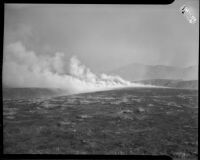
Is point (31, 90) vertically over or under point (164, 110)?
over

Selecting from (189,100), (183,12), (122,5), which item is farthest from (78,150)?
(183,12)

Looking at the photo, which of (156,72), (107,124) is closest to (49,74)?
(107,124)

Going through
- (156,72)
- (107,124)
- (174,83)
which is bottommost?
(107,124)

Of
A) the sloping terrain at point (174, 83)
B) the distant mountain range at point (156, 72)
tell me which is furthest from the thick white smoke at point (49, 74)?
the sloping terrain at point (174, 83)

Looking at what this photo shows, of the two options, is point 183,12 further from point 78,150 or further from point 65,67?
point 78,150

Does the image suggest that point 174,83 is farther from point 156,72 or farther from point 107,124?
point 107,124

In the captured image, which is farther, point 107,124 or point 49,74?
point 49,74
